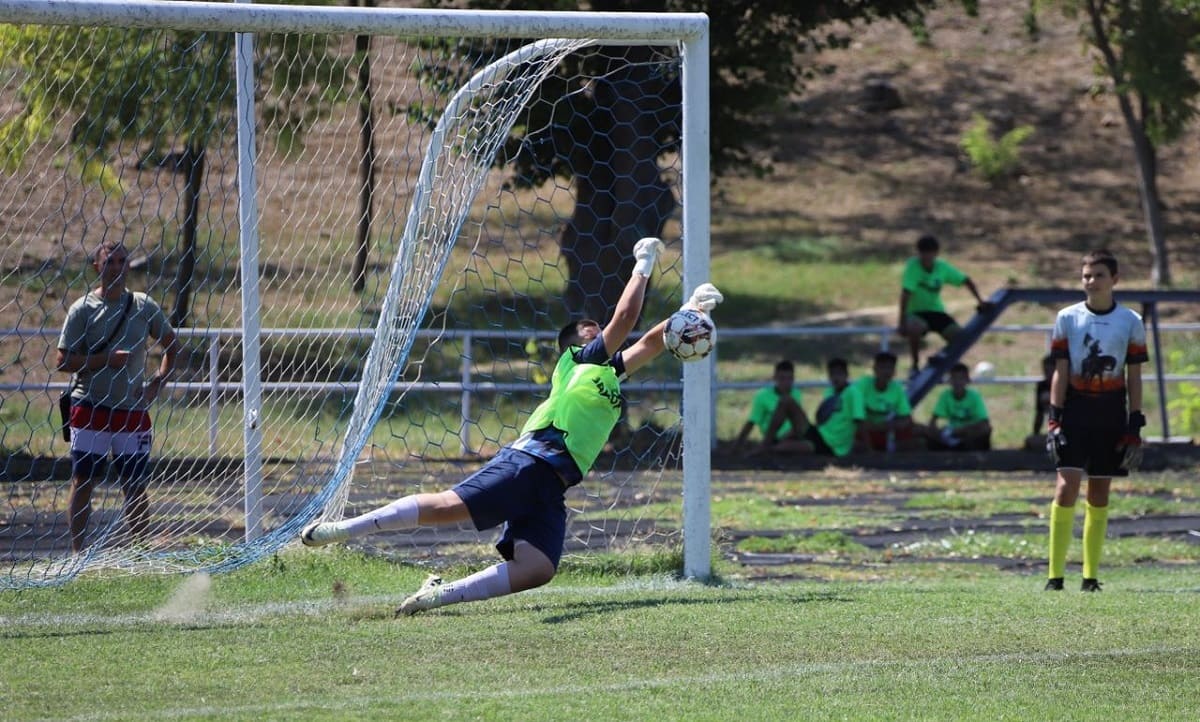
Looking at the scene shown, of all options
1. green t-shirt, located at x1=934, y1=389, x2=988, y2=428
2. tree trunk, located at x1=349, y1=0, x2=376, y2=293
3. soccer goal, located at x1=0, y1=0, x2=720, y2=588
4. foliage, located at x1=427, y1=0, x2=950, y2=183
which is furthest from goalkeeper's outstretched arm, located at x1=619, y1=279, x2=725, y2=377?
green t-shirt, located at x1=934, y1=389, x2=988, y2=428

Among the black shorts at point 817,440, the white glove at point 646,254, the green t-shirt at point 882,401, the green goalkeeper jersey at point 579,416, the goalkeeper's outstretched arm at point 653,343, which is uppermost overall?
the white glove at point 646,254

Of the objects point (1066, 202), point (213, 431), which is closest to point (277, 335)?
point (213, 431)

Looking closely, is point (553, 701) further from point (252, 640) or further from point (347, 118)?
point (347, 118)

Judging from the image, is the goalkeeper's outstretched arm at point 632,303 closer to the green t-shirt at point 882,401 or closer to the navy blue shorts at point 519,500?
the navy blue shorts at point 519,500

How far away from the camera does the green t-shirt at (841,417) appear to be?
640 inches

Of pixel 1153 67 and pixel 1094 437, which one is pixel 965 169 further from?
pixel 1094 437

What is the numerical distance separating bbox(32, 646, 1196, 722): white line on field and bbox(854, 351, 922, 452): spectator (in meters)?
9.84

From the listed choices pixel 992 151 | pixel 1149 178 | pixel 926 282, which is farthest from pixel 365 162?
pixel 992 151

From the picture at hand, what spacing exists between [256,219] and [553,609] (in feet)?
10.0

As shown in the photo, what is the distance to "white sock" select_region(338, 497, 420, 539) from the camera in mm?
7059

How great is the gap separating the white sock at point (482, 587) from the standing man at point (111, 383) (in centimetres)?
243

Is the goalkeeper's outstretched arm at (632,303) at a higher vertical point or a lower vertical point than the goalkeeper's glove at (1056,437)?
higher

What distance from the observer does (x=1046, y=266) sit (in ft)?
95.5

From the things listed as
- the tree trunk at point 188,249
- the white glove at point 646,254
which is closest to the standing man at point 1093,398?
the white glove at point 646,254
